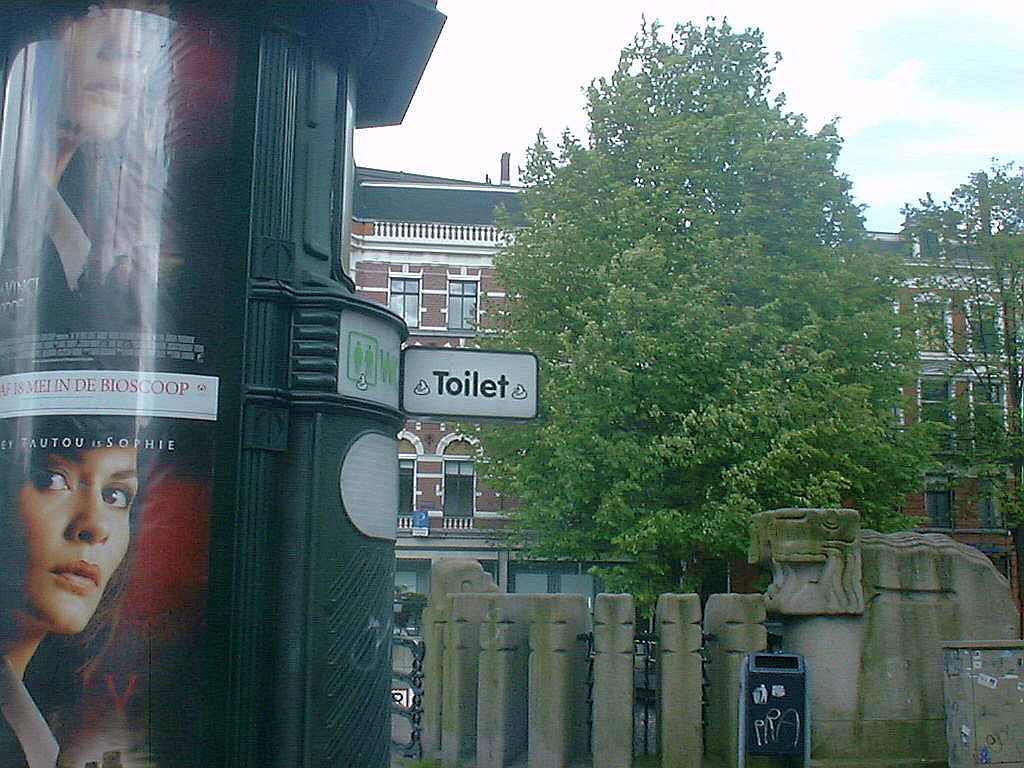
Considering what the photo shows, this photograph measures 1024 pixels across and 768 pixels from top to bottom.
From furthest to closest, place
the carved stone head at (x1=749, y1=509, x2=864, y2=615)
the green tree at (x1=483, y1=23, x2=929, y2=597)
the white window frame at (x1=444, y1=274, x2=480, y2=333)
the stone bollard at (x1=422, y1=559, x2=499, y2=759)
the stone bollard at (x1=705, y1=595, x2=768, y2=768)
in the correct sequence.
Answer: the white window frame at (x1=444, y1=274, x2=480, y2=333), the green tree at (x1=483, y1=23, x2=929, y2=597), the stone bollard at (x1=422, y1=559, x2=499, y2=759), the stone bollard at (x1=705, y1=595, x2=768, y2=768), the carved stone head at (x1=749, y1=509, x2=864, y2=615)

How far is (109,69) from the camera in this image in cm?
553

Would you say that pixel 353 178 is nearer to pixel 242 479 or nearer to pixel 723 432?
pixel 242 479

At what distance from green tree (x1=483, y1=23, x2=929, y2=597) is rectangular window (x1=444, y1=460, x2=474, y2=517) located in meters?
14.5

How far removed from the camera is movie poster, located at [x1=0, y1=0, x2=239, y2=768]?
5188mm

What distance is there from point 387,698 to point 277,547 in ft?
3.54

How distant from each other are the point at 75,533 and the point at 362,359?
57.8 inches

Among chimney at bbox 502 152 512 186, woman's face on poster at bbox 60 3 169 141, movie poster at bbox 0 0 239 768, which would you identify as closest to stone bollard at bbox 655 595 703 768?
movie poster at bbox 0 0 239 768

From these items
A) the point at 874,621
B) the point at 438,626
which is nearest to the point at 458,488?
the point at 438,626

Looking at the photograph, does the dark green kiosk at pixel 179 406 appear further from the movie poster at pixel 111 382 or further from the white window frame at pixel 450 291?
the white window frame at pixel 450 291

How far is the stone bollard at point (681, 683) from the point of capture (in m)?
12.7

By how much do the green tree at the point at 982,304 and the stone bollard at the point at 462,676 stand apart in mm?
17140

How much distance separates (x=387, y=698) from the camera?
6.11 metres

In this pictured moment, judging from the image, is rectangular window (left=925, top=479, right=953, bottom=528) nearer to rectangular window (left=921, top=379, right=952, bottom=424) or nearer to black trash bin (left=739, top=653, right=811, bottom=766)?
rectangular window (left=921, top=379, right=952, bottom=424)

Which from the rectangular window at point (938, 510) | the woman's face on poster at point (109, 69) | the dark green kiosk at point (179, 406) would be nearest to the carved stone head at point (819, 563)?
the dark green kiosk at point (179, 406)
